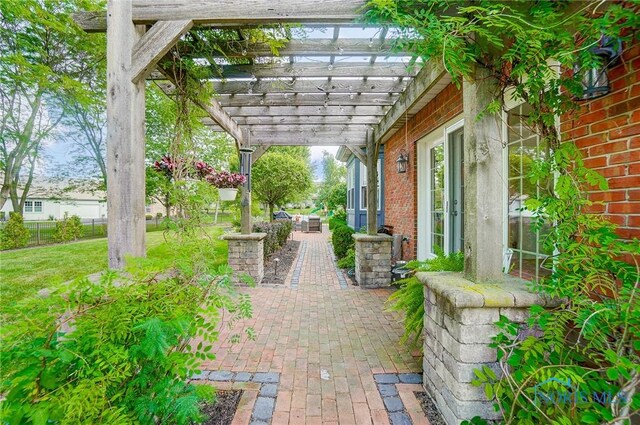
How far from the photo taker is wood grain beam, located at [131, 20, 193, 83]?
2209 mm

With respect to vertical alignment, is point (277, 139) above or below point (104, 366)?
above

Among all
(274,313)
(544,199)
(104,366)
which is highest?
(544,199)

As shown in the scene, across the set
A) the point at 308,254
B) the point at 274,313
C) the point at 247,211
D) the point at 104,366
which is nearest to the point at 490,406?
the point at 104,366

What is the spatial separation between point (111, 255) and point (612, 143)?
11.0 ft

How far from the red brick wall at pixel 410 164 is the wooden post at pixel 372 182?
59cm

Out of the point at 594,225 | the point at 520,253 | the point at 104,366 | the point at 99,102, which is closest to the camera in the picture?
the point at 104,366

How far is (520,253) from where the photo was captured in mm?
2783

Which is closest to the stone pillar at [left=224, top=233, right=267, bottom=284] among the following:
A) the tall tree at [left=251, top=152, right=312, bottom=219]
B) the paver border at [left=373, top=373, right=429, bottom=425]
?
the paver border at [left=373, top=373, right=429, bottom=425]

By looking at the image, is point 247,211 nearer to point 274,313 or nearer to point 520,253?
point 274,313

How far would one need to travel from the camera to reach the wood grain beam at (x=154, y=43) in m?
2.21

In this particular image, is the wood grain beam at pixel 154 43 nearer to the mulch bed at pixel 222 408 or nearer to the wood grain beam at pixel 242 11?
the wood grain beam at pixel 242 11

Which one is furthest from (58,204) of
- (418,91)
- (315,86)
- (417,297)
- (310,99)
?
(417,297)

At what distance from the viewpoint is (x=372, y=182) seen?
224 inches

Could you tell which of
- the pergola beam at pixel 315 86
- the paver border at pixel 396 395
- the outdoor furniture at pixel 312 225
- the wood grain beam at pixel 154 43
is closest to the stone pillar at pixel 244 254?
the pergola beam at pixel 315 86
